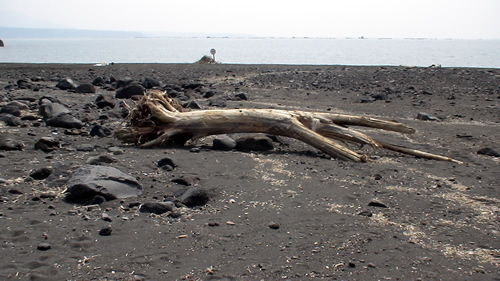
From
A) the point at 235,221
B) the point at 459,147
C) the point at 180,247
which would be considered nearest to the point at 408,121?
the point at 459,147

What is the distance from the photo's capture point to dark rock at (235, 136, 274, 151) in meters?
7.19

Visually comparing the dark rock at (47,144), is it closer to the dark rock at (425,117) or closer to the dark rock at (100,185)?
the dark rock at (100,185)

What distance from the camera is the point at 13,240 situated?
3.88 m

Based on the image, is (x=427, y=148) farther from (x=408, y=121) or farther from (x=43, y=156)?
(x=43, y=156)

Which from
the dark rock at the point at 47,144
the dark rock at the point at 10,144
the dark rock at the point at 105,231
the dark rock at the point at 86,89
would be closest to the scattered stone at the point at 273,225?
the dark rock at the point at 105,231

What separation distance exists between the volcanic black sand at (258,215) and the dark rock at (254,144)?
0.76ft

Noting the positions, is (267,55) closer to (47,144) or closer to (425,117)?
(425,117)

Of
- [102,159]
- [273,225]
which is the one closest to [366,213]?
[273,225]

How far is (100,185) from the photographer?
4836 mm

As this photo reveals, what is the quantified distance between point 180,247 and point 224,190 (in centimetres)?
143

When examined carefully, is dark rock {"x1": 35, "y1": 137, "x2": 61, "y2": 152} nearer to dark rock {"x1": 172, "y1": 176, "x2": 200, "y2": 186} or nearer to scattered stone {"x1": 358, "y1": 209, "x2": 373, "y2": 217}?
dark rock {"x1": 172, "y1": 176, "x2": 200, "y2": 186}

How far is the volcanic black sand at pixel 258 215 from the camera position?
3.64 meters

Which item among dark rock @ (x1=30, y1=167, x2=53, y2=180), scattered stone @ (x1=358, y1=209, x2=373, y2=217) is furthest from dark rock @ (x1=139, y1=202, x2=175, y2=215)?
scattered stone @ (x1=358, y1=209, x2=373, y2=217)

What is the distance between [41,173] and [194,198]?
5.77 feet
